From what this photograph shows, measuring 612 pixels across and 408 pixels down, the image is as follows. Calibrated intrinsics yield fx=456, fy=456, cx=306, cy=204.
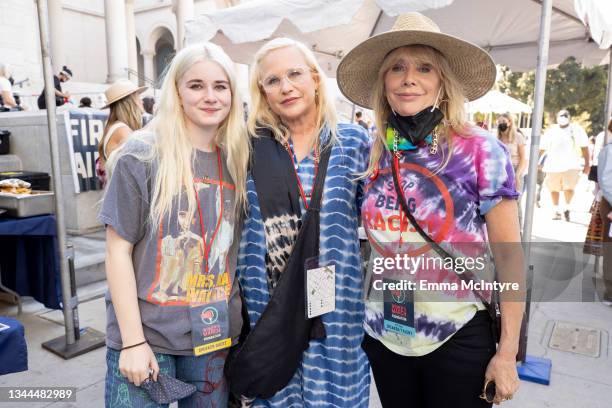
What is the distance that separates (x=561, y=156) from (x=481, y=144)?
8239 mm

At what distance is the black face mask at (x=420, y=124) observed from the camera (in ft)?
5.01

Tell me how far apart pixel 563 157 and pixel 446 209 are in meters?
8.32

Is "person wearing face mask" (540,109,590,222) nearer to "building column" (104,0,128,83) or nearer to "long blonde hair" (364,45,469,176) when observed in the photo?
"long blonde hair" (364,45,469,176)

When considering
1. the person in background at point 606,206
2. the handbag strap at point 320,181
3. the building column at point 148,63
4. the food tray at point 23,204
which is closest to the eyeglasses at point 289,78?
the handbag strap at point 320,181

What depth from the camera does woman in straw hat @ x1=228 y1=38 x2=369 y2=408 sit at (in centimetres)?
171

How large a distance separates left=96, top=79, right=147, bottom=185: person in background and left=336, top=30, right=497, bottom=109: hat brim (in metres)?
2.67

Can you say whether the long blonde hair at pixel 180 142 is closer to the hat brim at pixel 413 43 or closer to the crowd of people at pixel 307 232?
the crowd of people at pixel 307 232

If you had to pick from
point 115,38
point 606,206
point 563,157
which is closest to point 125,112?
point 606,206

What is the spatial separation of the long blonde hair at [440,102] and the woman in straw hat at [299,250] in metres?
0.16

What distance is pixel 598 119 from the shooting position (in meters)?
29.8

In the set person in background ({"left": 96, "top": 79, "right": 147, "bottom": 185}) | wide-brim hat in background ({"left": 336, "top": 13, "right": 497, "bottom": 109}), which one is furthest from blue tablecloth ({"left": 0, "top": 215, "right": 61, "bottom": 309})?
wide-brim hat in background ({"left": 336, "top": 13, "right": 497, "bottom": 109})

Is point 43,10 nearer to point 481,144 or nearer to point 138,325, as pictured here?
point 138,325

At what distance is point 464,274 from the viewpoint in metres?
1.49

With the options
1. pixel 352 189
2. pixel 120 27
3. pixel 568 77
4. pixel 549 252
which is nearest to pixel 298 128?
pixel 352 189
